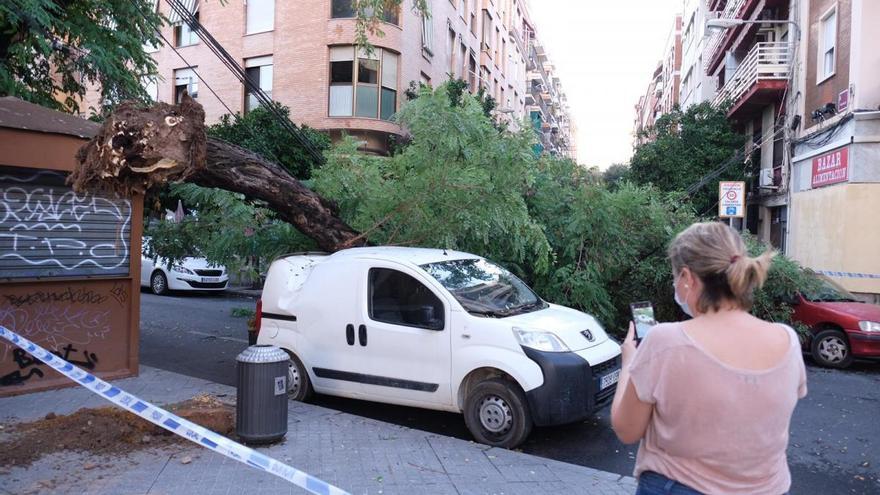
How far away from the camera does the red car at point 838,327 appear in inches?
387

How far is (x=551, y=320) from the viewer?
6.09 m

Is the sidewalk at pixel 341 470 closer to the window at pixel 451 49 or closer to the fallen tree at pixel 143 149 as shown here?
the fallen tree at pixel 143 149

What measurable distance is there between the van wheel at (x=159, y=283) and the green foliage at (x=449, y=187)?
35.0 feet

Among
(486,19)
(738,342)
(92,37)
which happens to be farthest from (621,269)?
(486,19)

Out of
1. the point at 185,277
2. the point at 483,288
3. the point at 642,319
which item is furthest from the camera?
the point at 185,277

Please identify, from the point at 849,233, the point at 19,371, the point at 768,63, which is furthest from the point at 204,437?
the point at 768,63

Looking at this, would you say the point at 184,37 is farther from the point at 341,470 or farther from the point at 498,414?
the point at 341,470

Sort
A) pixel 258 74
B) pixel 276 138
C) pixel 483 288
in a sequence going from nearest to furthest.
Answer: pixel 483 288
pixel 276 138
pixel 258 74

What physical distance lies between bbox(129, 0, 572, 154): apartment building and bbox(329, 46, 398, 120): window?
0.03 m

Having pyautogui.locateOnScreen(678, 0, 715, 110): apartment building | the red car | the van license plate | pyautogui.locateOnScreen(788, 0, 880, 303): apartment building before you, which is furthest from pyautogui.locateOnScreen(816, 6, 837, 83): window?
pyautogui.locateOnScreen(678, 0, 715, 110): apartment building

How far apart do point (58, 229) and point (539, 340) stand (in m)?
5.16

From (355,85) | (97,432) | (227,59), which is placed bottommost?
(97,432)

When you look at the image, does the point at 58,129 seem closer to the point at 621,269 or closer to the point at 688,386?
the point at 688,386

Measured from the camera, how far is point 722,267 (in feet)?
6.79
